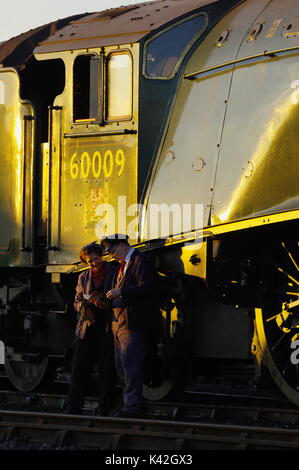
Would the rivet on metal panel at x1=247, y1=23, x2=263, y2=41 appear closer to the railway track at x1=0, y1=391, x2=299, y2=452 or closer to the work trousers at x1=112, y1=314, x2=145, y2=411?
the work trousers at x1=112, y1=314, x2=145, y2=411

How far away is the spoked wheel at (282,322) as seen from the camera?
10680 mm

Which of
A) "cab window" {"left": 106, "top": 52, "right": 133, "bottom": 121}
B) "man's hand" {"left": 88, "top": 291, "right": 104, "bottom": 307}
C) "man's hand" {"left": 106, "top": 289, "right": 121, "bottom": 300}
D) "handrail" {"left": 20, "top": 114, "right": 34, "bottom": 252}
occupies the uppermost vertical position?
"cab window" {"left": 106, "top": 52, "right": 133, "bottom": 121}

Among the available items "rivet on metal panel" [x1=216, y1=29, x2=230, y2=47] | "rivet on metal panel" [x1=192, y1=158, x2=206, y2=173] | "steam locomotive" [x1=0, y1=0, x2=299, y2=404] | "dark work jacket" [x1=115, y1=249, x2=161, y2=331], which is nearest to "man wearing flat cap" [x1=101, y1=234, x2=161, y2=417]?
"dark work jacket" [x1=115, y1=249, x2=161, y2=331]

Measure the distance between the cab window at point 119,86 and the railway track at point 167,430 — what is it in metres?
3.26

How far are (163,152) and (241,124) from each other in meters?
1.26

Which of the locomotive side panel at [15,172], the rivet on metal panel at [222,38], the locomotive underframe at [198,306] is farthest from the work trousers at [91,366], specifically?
the rivet on metal panel at [222,38]

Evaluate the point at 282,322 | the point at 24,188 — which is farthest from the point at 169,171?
the point at 24,188

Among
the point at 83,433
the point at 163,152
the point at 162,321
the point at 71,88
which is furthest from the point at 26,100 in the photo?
the point at 83,433

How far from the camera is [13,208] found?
13180 mm

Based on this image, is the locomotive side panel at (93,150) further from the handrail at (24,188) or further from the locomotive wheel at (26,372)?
the locomotive wheel at (26,372)

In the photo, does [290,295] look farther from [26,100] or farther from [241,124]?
[26,100]

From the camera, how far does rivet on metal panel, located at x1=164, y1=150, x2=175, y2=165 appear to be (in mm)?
11398

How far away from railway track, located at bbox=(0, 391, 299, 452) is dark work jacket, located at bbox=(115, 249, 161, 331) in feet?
3.58

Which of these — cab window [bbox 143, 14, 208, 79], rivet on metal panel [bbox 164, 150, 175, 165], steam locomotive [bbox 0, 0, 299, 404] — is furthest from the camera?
cab window [bbox 143, 14, 208, 79]
